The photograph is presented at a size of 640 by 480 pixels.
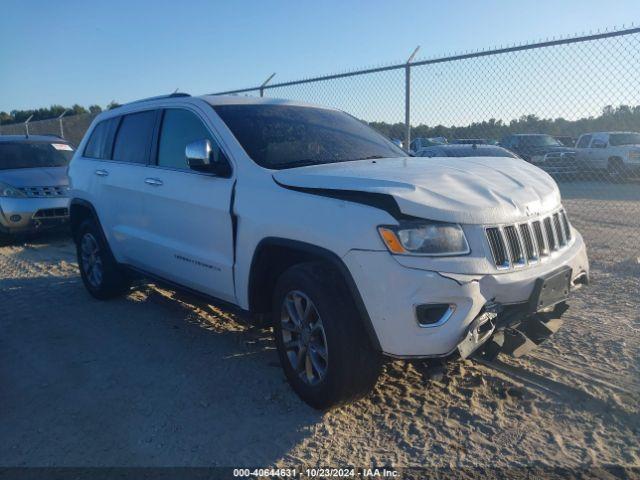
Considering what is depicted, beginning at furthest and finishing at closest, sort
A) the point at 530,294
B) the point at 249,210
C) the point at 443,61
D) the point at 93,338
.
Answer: the point at 443,61 < the point at 93,338 < the point at 249,210 < the point at 530,294

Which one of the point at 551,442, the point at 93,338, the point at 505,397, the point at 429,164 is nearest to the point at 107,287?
the point at 93,338

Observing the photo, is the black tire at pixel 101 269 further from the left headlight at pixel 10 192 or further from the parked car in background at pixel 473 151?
the parked car in background at pixel 473 151

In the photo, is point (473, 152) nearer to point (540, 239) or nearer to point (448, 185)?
point (540, 239)

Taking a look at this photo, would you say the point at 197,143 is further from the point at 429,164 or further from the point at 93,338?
the point at 93,338

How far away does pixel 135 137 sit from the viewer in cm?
516

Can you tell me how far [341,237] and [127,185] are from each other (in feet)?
8.73

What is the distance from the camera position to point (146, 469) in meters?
2.96

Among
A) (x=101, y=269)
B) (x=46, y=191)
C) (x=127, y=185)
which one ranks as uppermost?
(x=127, y=185)

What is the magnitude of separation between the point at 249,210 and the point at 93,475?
1701mm

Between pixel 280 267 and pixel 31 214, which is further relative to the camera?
pixel 31 214

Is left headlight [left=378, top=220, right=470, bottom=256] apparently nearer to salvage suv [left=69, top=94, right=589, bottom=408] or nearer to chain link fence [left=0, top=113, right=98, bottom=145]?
salvage suv [left=69, top=94, right=589, bottom=408]

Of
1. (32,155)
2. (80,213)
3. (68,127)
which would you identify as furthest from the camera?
(68,127)

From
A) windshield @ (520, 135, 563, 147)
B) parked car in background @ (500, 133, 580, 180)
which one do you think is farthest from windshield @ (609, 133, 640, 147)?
windshield @ (520, 135, 563, 147)

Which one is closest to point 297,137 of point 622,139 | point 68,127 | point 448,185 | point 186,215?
point 186,215
